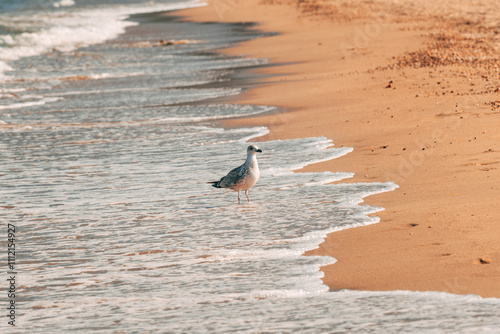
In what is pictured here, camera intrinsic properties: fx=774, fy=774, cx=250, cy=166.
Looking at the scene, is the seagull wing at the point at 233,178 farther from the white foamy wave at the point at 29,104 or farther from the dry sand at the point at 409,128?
the white foamy wave at the point at 29,104

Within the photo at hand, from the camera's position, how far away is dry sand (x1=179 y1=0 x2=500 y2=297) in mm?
6395

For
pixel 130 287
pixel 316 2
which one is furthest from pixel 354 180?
pixel 316 2

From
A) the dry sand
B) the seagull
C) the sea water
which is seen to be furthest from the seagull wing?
the dry sand

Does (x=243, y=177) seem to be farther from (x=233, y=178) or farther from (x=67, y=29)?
(x=67, y=29)

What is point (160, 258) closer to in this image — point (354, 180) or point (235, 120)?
point (354, 180)

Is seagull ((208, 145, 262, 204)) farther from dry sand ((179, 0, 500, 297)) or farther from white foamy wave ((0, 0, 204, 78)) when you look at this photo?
white foamy wave ((0, 0, 204, 78))

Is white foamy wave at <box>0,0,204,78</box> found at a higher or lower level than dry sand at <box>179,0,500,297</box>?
higher

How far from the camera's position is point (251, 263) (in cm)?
686

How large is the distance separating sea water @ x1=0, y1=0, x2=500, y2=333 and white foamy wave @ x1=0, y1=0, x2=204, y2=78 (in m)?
10.4

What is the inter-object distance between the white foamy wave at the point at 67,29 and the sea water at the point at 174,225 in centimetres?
1044

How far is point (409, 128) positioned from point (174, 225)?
4.80m

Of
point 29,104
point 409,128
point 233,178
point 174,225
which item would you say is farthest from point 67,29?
point 174,225

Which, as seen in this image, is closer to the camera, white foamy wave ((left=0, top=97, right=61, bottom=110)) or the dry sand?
the dry sand

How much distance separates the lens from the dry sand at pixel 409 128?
21.0 feet
